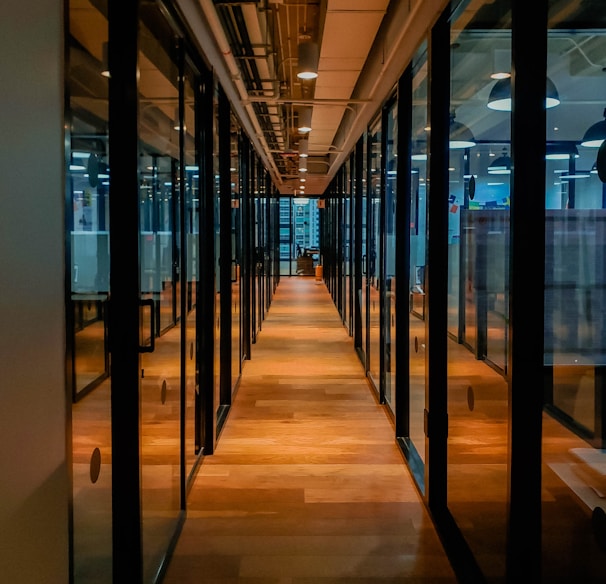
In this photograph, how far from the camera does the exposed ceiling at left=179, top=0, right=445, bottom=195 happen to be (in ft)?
14.5

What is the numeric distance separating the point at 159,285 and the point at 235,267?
3036 millimetres

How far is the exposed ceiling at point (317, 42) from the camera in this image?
4.43 m

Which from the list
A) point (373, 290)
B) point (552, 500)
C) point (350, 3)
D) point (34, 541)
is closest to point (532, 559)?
point (552, 500)

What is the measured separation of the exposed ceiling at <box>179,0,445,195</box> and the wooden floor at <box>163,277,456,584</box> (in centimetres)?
277

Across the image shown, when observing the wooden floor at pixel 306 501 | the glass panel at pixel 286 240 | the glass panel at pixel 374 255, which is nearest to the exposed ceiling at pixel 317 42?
the glass panel at pixel 374 255

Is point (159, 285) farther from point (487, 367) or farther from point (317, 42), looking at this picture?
point (487, 367)

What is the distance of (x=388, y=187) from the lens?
621 cm

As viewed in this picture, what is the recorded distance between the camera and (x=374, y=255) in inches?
307

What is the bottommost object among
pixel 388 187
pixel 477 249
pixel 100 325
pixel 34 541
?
pixel 34 541

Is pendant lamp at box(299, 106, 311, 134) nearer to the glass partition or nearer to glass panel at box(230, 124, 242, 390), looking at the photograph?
glass panel at box(230, 124, 242, 390)

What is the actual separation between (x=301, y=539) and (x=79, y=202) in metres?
2.24

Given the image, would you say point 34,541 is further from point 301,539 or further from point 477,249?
point 477,249

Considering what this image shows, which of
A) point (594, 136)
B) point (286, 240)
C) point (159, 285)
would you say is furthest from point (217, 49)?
point (286, 240)

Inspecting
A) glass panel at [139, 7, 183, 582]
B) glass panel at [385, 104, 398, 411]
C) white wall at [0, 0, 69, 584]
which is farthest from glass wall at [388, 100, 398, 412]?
white wall at [0, 0, 69, 584]
